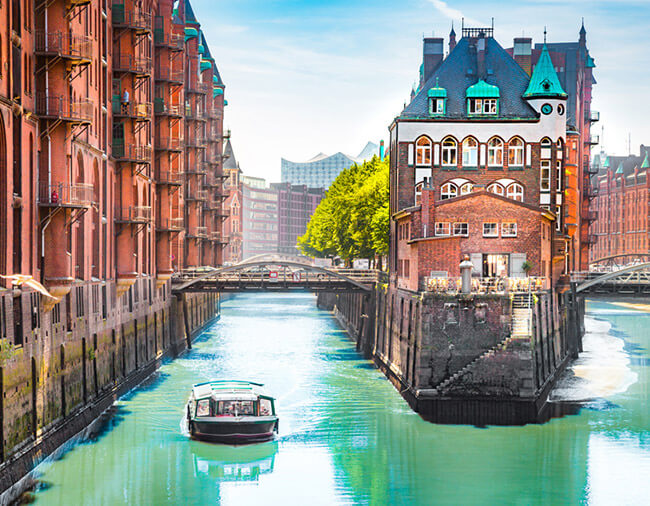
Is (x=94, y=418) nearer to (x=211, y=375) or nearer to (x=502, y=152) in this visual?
(x=211, y=375)

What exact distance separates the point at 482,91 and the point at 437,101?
3.23m

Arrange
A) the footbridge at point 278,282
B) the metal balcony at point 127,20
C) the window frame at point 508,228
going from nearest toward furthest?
the window frame at point 508,228, the metal balcony at point 127,20, the footbridge at point 278,282

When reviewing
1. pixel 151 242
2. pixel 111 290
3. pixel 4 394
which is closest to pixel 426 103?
pixel 151 242

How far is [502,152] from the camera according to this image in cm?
7356

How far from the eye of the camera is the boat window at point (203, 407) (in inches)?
1965

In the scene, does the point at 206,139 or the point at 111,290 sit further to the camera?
the point at 206,139

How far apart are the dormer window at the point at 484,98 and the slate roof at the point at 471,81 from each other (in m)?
0.47

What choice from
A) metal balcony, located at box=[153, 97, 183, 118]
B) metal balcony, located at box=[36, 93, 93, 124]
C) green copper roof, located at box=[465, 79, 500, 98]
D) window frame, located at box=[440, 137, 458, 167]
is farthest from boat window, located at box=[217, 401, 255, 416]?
metal balcony, located at box=[153, 97, 183, 118]

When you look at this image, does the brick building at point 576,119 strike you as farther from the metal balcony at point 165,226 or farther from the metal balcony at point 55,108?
the metal balcony at point 55,108

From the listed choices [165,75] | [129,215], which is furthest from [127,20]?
[165,75]

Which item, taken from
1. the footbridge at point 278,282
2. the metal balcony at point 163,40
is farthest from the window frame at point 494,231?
the metal balcony at point 163,40

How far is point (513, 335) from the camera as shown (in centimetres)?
5369

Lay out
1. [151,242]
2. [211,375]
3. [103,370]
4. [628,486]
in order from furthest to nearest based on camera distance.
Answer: [151,242] → [211,375] → [103,370] → [628,486]

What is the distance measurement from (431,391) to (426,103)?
2681cm
